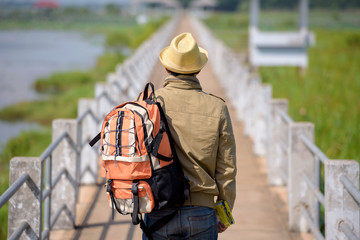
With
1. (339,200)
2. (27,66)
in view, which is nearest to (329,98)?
(339,200)

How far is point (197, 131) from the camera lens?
2.84m

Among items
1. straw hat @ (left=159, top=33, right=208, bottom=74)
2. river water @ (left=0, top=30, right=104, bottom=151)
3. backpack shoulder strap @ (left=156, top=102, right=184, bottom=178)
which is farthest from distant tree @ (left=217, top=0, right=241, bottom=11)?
backpack shoulder strap @ (left=156, top=102, right=184, bottom=178)

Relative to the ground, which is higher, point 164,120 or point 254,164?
point 164,120

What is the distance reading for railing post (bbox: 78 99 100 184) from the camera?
643 centimetres

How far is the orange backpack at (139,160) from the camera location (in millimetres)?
2631

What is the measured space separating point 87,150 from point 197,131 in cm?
397

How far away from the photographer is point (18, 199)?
384 cm

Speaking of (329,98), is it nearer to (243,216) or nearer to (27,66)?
(243,216)

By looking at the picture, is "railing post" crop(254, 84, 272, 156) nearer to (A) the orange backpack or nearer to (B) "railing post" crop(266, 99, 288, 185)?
(B) "railing post" crop(266, 99, 288, 185)

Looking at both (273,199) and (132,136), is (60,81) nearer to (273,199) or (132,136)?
(273,199)

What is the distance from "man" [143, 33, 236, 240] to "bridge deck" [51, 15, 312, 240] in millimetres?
1995

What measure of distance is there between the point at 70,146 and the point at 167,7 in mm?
115627

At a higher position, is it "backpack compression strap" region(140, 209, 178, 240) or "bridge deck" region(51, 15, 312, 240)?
"backpack compression strap" region(140, 209, 178, 240)

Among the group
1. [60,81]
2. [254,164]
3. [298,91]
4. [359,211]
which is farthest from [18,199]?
[60,81]
